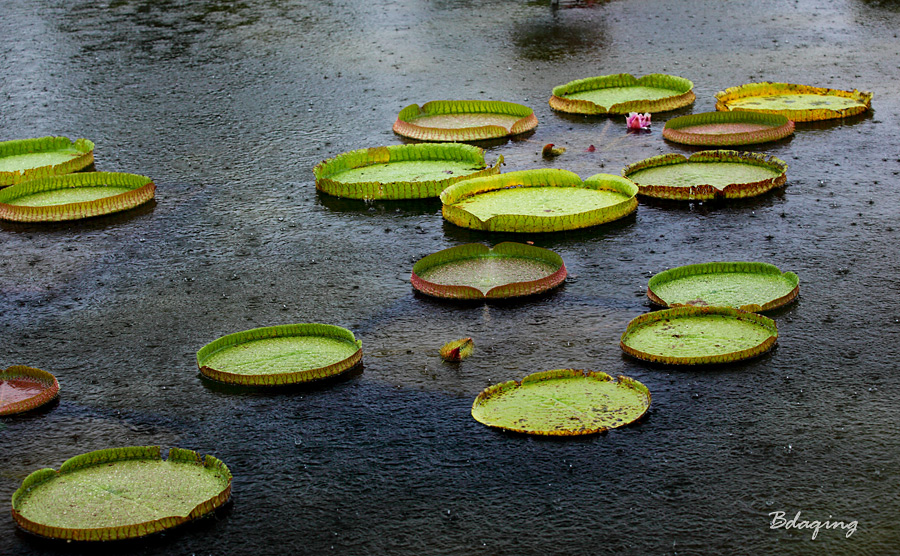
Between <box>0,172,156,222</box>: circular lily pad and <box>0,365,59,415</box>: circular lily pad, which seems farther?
<box>0,172,156,222</box>: circular lily pad

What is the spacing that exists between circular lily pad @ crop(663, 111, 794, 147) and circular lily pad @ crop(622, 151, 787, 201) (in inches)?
23.2

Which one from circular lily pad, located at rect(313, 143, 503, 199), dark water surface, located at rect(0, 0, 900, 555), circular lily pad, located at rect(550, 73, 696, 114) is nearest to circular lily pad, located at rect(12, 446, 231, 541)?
dark water surface, located at rect(0, 0, 900, 555)

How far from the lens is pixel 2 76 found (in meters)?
13.9

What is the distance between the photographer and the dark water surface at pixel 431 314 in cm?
489

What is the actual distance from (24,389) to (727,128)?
265 inches

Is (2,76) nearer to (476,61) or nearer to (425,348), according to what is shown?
(476,61)

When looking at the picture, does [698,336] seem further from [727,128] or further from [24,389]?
[727,128]

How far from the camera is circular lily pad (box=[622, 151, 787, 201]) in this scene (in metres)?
8.59

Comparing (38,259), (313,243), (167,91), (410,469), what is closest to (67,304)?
(38,259)

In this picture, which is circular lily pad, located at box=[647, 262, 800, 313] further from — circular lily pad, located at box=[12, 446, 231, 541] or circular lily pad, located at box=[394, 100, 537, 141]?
circular lily pad, located at box=[394, 100, 537, 141]

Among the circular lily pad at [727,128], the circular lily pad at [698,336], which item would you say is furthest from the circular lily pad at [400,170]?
the circular lily pad at [698,336]

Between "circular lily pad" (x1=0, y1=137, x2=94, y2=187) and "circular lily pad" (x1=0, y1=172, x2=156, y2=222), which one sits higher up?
"circular lily pad" (x1=0, y1=137, x2=94, y2=187)

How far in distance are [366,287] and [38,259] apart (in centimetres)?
276

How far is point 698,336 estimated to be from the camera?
6281mm
